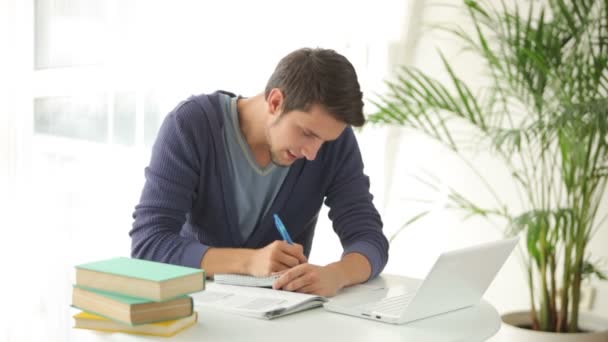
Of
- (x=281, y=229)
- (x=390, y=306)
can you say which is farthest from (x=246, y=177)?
(x=390, y=306)

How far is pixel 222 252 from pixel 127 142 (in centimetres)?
133

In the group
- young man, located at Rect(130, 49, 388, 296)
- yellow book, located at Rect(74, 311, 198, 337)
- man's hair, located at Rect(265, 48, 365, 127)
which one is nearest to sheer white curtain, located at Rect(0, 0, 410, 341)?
young man, located at Rect(130, 49, 388, 296)

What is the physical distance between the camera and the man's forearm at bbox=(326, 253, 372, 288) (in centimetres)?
165

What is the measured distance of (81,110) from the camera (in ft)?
9.27

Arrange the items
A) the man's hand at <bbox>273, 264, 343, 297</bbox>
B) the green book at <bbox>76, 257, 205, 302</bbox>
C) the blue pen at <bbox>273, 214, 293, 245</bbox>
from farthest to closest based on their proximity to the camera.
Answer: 1. the blue pen at <bbox>273, 214, 293, 245</bbox>
2. the man's hand at <bbox>273, 264, 343, 297</bbox>
3. the green book at <bbox>76, 257, 205, 302</bbox>

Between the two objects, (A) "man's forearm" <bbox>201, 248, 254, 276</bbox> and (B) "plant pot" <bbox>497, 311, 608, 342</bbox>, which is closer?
(A) "man's forearm" <bbox>201, 248, 254, 276</bbox>

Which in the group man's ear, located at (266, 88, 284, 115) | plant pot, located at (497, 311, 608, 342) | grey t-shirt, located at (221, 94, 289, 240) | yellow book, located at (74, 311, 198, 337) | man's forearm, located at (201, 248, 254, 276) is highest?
man's ear, located at (266, 88, 284, 115)

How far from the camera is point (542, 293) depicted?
2.76 m

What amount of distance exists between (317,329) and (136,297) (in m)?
0.30

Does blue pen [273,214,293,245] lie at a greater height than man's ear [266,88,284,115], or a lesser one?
lesser

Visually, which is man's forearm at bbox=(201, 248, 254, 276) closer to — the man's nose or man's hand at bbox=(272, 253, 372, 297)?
man's hand at bbox=(272, 253, 372, 297)

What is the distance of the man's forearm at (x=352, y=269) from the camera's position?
5.42 feet

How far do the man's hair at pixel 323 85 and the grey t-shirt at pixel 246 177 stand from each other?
0.62 ft

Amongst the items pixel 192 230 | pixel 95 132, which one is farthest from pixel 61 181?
pixel 192 230
